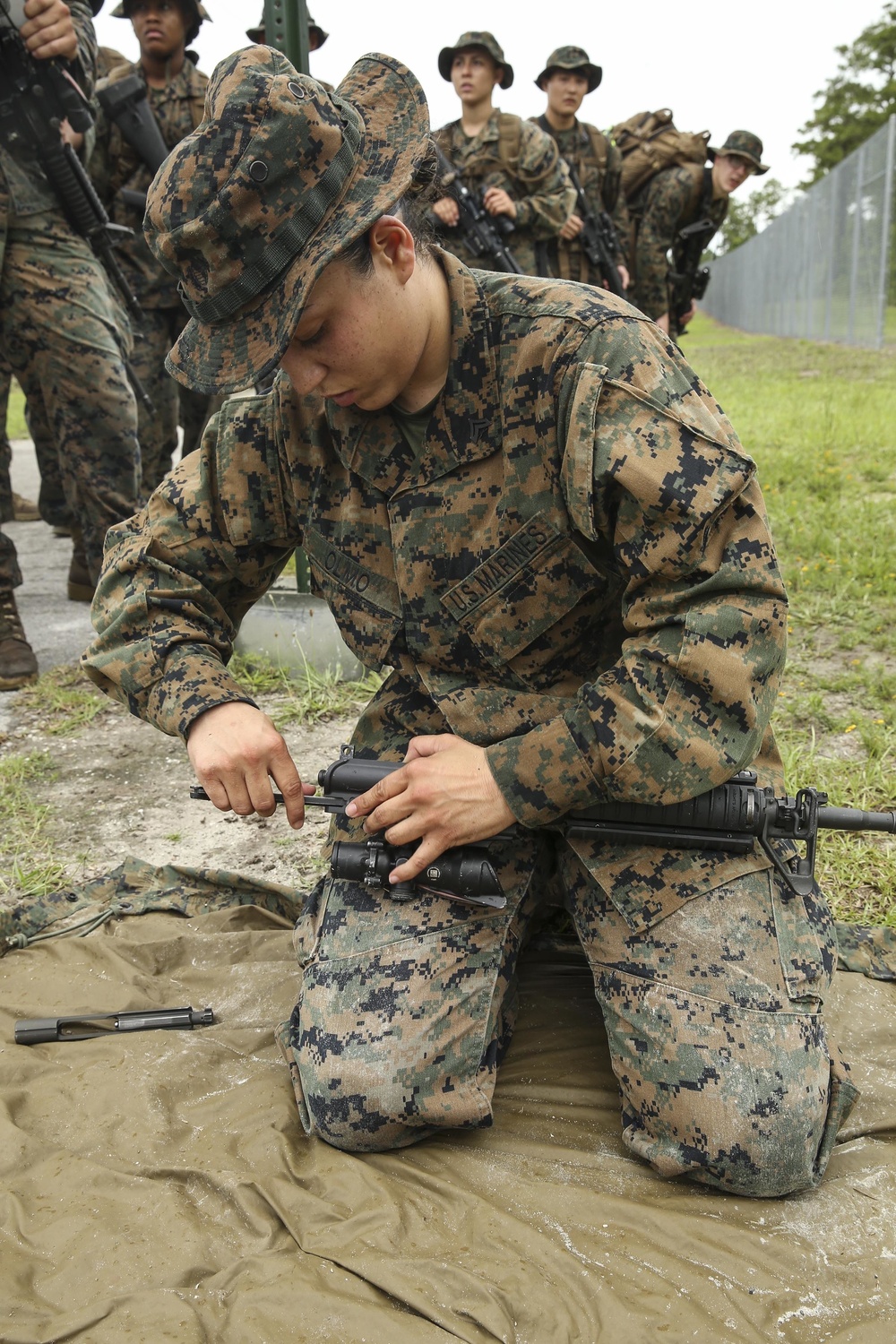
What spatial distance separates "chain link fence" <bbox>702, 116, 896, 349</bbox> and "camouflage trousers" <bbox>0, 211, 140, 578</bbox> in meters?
15.9

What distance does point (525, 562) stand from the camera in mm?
2203

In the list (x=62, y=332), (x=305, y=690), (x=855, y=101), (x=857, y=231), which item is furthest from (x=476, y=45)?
(x=855, y=101)

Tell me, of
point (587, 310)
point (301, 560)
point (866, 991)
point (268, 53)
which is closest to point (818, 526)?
point (301, 560)

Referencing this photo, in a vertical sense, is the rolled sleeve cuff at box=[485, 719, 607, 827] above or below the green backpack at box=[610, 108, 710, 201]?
below

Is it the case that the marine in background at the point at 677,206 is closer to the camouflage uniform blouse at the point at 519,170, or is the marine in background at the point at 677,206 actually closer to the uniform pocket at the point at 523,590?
the camouflage uniform blouse at the point at 519,170

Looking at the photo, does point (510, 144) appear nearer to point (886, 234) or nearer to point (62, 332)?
point (62, 332)

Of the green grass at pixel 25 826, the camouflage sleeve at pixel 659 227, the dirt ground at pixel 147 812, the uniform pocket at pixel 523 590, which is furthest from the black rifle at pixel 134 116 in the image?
the camouflage sleeve at pixel 659 227

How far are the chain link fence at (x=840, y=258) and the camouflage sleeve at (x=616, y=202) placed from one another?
9.84m

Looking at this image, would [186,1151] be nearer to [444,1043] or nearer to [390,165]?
[444,1043]

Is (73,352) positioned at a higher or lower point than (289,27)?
lower

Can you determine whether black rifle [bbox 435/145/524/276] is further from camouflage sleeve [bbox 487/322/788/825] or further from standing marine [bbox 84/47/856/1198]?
camouflage sleeve [bbox 487/322/788/825]

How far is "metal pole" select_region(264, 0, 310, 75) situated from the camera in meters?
4.17

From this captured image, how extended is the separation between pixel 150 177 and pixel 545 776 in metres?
4.91

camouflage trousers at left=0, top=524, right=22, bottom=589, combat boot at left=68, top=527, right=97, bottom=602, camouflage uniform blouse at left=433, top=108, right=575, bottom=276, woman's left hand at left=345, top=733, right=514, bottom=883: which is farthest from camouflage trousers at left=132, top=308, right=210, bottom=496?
woman's left hand at left=345, top=733, right=514, bottom=883
